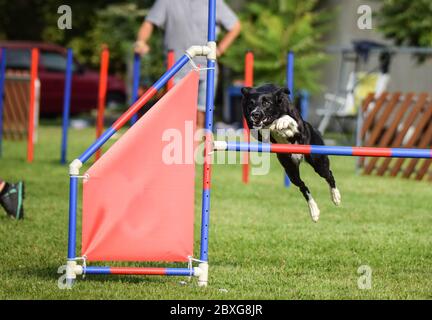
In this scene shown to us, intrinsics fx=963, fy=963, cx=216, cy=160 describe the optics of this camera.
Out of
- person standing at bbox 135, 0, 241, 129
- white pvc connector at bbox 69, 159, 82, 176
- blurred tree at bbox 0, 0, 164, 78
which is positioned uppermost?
blurred tree at bbox 0, 0, 164, 78

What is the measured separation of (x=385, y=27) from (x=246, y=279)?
13185 millimetres

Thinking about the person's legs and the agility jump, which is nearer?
the agility jump

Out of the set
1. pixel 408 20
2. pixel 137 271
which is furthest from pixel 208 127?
pixel 408 20

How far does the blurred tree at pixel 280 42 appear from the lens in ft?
64.5

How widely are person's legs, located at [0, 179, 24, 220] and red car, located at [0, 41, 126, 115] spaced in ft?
44.1

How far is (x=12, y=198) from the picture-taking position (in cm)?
734

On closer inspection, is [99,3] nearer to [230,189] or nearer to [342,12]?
[342,12]

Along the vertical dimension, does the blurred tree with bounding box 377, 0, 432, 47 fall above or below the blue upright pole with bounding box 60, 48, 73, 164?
above

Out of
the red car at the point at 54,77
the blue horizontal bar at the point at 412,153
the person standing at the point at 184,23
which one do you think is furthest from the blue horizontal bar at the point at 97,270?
the red car at the point at 54,77

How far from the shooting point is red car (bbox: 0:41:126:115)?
21.9 metres

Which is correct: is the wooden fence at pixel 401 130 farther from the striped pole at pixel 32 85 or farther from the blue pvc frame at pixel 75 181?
the blue pvc frame at pixel 75 181

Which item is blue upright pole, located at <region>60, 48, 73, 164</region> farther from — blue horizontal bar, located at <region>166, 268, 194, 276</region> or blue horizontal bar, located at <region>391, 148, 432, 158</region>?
blue horizontal bar, located at <region>391, 148, 432, 158</region>

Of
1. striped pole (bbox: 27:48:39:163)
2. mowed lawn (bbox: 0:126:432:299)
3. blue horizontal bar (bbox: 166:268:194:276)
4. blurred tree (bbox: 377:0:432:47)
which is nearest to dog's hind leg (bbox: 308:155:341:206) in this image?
mowed lawn (bbox: 0:126:432:299)

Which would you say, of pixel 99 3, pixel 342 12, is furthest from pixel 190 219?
pixel 99 3
